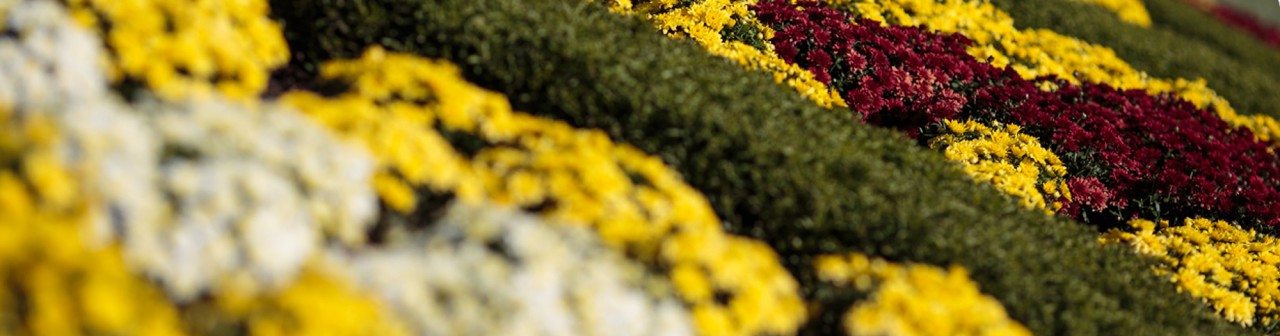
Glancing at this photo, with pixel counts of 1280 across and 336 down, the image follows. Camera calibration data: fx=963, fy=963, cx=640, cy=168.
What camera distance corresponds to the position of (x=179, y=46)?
154 inches

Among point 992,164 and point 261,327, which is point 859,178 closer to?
point 992,164

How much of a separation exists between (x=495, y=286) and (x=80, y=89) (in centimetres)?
179

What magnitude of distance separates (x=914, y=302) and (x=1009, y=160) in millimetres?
3662

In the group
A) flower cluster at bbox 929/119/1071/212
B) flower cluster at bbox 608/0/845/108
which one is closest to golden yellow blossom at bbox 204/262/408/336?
flower cluster at bbox 608/0/845/108

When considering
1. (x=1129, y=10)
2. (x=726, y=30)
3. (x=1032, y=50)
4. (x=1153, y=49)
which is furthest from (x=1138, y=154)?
(x=1129, y=10)

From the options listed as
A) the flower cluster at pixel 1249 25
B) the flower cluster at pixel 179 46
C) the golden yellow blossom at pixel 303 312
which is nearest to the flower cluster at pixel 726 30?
the flower cluster at pixel 179 46

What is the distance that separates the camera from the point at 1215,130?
368 inches

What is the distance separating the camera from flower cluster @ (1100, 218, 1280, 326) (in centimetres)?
625

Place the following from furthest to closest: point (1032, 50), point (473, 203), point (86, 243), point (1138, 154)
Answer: point (1032, 50), point (1138, 154), point (473, 203), point (86, 243)

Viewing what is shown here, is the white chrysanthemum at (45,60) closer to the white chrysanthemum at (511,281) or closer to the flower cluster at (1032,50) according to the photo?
the white chrysanthemum at (511,281)

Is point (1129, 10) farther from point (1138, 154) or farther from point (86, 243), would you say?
point (86, 243)

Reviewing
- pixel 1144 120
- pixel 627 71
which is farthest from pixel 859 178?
pixel 1144 120

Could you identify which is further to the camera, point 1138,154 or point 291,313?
point 1138,154

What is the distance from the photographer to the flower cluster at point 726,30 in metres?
6.89
